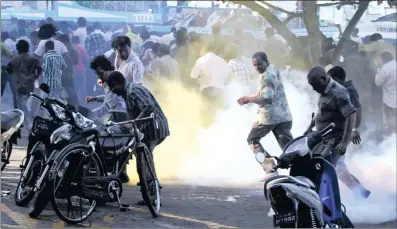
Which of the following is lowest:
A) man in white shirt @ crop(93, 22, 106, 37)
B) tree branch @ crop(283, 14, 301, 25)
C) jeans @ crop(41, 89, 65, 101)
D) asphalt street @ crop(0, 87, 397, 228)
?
asphalt street @ crop(0, 87, 397, 228)

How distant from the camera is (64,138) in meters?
8.06

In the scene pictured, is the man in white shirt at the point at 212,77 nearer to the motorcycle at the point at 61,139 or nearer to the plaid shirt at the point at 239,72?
the plaid shirt at the point at 239,72

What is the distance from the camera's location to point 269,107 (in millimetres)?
10562

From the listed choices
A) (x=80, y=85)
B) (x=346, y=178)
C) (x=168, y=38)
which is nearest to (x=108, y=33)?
(x=168, y=38)

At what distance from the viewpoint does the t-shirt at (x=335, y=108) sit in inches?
334

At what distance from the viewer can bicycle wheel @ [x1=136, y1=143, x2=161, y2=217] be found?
8.25m

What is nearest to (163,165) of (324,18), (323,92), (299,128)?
(299,128)

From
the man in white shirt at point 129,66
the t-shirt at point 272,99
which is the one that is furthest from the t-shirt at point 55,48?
the t-shirt at point 272,99

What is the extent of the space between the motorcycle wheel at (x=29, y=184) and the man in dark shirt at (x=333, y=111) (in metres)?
2.67

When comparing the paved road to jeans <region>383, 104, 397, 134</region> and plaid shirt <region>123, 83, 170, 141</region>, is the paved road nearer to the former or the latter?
plaid shirt <region>123, 83, 170, 141</region>

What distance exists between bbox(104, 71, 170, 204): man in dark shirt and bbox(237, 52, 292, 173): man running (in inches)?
74.2

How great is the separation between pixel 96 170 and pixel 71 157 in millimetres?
386

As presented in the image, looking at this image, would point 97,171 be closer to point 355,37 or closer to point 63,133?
point 63,133

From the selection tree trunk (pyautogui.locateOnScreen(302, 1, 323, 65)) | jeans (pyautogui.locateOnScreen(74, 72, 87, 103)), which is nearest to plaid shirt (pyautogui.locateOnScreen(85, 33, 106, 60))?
jeans (pyautogui.locateOnScreen(74, 72, 87, 103))
